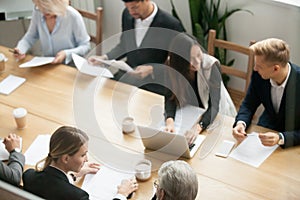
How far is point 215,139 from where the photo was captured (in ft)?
8.23

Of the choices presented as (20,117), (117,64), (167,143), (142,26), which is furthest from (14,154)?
(142,26)

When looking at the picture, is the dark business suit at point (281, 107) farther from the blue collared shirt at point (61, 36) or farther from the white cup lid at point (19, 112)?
the blue collared shirt at point (61, 36)

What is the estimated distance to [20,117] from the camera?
2.58 meters

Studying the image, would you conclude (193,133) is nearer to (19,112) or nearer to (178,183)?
(178,183)

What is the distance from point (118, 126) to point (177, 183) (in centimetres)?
81

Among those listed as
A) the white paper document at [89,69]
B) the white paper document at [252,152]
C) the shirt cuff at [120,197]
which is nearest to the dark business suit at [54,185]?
the shirt cuff at [120,197]

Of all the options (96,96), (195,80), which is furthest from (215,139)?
(96,96)

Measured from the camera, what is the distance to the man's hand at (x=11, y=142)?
242cm

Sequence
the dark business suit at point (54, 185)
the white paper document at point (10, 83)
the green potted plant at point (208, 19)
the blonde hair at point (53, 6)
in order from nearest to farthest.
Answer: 1. the dark business suit at point (54, 185)
2. the white paper document at point (10, 83)
3. the blonde hair at point (53, 6)
4. the green potted plant at point (208, 19)

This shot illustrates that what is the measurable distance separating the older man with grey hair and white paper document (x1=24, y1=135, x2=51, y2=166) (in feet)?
2.52

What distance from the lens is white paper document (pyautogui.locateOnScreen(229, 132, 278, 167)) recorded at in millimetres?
2367

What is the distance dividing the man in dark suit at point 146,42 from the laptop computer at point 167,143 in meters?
0.60

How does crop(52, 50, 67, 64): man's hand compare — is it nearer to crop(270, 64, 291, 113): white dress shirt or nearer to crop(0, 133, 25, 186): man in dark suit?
crop(0, 133, 25, 186): man in dark suit

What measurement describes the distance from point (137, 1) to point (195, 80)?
756mm
